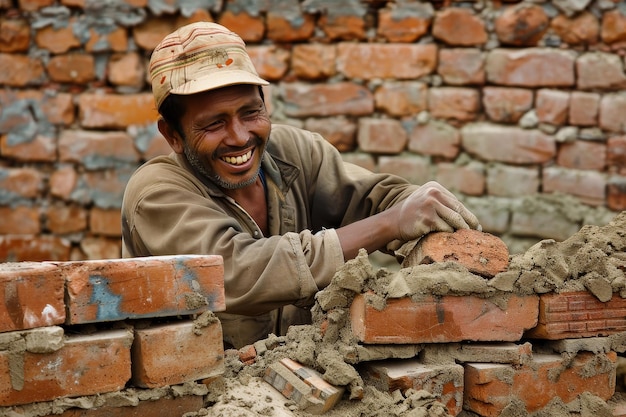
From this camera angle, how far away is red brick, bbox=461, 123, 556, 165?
16.8ft

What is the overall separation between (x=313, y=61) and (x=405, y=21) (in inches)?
24.4

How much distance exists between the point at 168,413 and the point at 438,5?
3583 millimetres

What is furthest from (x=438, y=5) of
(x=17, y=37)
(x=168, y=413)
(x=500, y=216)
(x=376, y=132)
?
(x=168, y=413)

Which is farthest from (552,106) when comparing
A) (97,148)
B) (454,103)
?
(97,148)

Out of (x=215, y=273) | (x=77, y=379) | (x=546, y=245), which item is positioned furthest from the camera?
(x=546, y=245)

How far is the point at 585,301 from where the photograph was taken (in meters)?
2.61

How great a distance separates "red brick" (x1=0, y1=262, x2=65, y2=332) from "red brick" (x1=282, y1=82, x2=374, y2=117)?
11.1ft

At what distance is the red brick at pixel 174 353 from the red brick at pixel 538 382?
76 centimetres

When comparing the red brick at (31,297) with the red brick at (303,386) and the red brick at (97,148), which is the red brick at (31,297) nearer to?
the red brick at (303,386)

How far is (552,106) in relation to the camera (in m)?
5.07

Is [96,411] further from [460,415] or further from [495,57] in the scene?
[495,57]

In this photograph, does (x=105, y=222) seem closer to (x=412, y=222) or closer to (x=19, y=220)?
(x=19, y=220)

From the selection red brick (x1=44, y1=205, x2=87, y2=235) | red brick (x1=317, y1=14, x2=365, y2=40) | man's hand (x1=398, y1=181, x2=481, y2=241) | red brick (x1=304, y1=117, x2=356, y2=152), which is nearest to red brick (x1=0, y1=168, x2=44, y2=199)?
red brick (x1=44, y1=205, x2=87, y2=235)

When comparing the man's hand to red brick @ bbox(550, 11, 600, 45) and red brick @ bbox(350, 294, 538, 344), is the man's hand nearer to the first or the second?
red brick @ bbox(350, 294, 538, 344)
